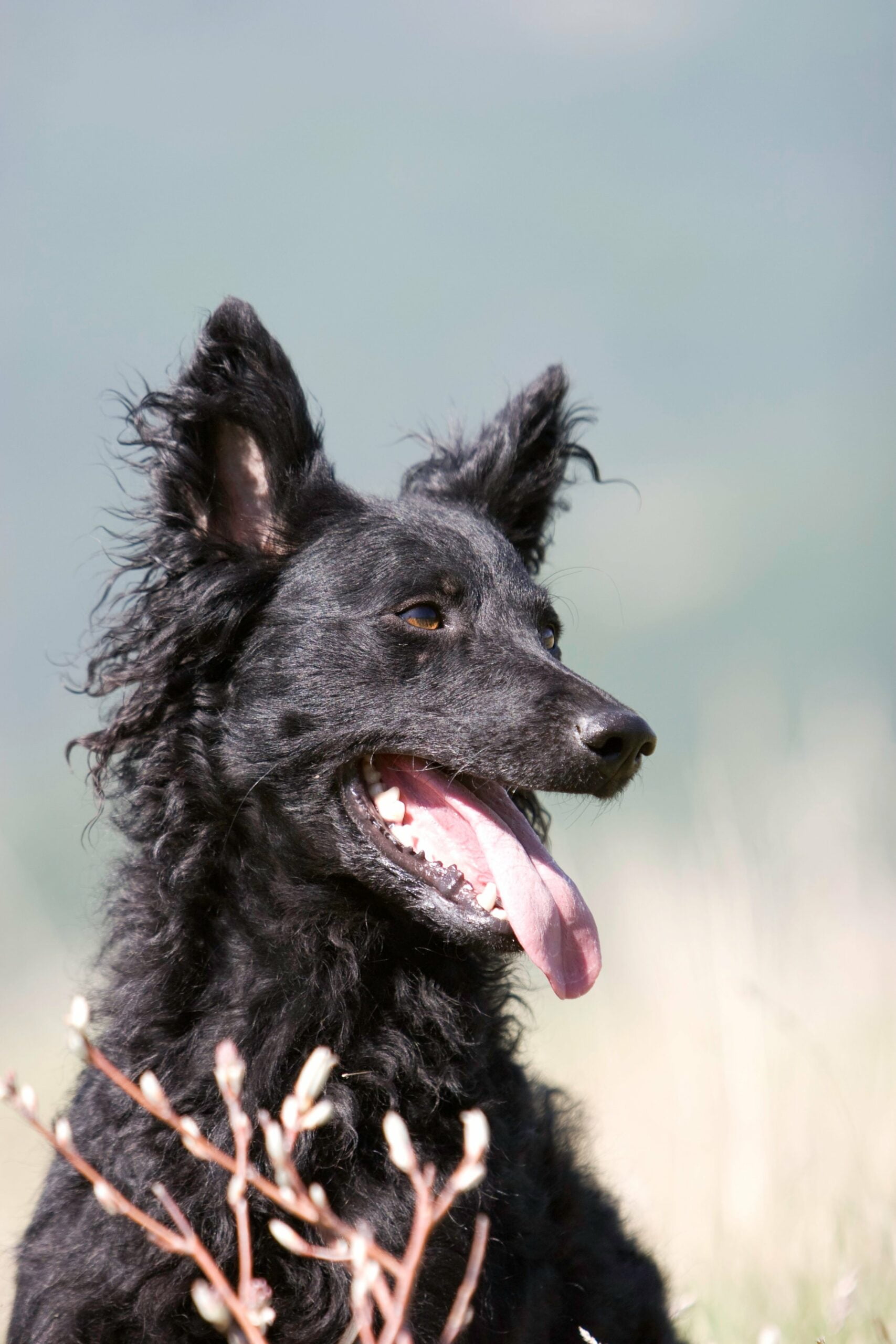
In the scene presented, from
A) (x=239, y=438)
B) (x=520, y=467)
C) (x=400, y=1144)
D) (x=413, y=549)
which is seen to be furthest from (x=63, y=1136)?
(x=520, y=467)

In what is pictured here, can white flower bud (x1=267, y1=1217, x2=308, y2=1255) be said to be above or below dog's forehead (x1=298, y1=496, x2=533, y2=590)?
below

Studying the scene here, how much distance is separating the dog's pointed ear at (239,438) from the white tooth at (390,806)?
0.83 metres

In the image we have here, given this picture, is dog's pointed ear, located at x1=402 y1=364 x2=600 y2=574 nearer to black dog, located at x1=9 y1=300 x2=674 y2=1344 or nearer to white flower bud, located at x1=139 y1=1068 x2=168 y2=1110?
black dog, located at x1=9 y1=300 x2=674 y2=1344

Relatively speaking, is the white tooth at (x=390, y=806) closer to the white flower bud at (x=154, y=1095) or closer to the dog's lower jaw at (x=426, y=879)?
the dog's lower jaw at (x=426, y=879)

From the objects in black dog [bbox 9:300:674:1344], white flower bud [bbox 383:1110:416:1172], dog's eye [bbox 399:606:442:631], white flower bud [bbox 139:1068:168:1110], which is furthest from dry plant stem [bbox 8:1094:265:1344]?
dog's eye [bbox 399:606:442:631]

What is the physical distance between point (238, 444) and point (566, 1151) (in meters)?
2.43

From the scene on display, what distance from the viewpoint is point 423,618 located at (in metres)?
3.52

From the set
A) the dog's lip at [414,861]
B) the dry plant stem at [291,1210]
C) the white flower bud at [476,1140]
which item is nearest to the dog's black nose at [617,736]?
the dog's lip at [414,861]

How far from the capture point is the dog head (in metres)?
3.24

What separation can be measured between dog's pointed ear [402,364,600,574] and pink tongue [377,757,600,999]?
1229 mm

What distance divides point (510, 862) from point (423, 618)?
0.78 meters

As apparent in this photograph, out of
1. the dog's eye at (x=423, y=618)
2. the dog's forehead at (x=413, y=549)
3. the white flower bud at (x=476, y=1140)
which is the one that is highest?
the dog's forehead at (x=413, y=549)

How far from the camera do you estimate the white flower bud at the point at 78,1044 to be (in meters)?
1.50

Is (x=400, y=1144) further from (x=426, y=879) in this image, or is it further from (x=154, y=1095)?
(x=426, y=879)
